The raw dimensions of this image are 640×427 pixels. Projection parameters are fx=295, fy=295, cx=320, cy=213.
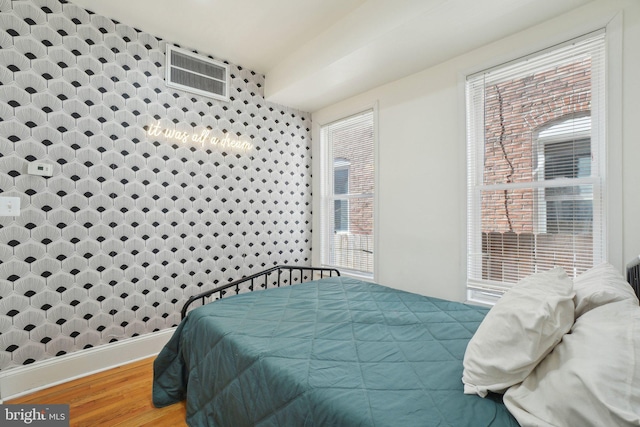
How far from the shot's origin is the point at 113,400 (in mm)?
1969

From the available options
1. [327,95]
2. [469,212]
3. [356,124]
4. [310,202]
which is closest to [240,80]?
[327,95]

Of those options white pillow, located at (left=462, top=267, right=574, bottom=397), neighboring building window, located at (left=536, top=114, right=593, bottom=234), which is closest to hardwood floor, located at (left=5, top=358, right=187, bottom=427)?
white pillow, located at (left=462, top=267, right=574, bottom=397)

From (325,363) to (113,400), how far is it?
5.61 feet

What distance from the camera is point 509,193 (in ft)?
7.29

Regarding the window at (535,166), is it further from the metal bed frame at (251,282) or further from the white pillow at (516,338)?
the metal bed frame at (251,282)

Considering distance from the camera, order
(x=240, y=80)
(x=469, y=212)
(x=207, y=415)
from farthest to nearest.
A: (x=240, y=80) → (x=469, y=212) → (x=207, y=415)

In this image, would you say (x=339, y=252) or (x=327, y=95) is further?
(x=339, y=252)

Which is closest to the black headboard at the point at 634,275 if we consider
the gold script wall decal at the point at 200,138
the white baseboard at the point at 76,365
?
the gold script wall decal at the point at 200,138

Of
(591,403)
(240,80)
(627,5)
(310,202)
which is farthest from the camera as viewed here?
(310,202)

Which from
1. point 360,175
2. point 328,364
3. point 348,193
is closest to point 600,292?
point 328,364

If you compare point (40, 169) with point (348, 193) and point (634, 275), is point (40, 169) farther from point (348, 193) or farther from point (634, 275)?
point (634, 275)

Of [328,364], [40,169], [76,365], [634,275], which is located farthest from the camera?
[76,365]

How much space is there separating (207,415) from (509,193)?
7.93ft

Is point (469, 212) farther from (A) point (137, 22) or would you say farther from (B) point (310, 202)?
(A) point (137, 22)
